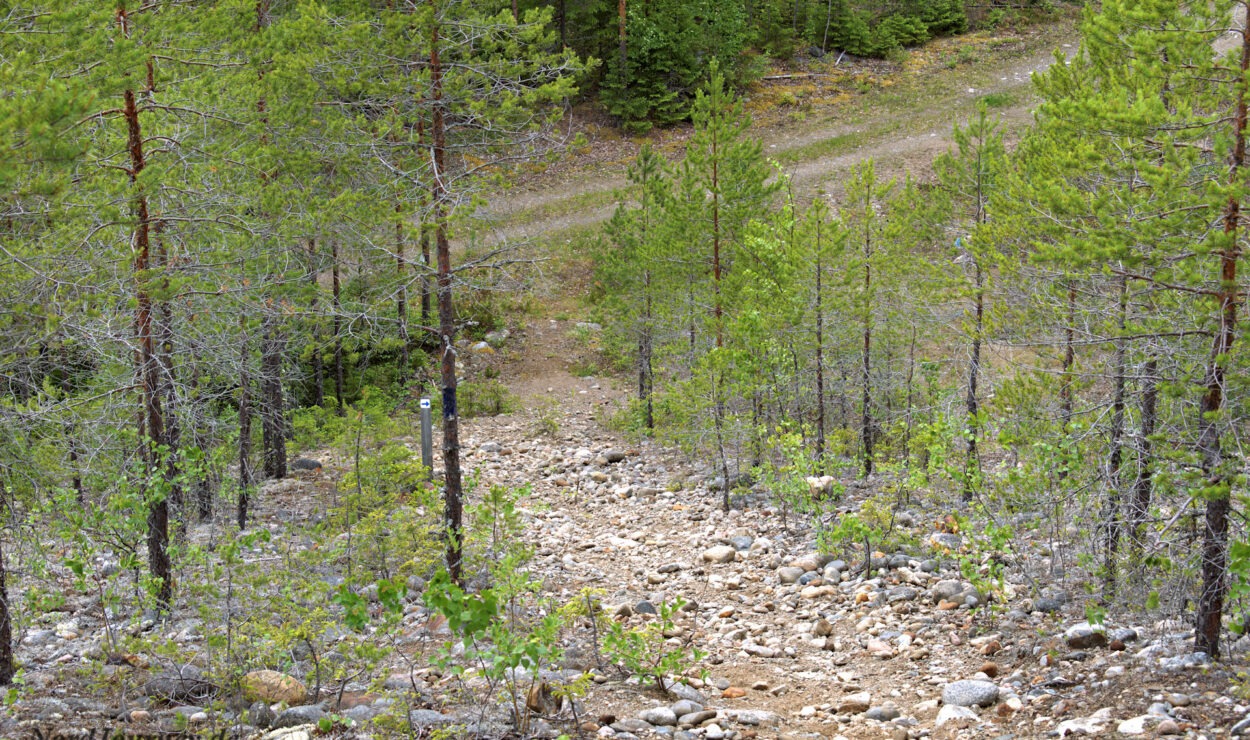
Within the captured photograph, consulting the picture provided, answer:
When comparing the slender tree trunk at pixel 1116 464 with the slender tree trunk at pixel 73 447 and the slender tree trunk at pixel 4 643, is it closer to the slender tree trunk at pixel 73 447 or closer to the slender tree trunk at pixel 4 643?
the slender tree trunk at pixel 4 643

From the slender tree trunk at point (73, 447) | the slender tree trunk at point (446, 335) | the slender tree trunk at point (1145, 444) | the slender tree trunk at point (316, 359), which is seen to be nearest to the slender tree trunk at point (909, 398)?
the slender tree trunk at point (1145, 444)

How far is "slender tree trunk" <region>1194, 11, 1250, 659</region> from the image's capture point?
7637 mm

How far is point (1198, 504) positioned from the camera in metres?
9.77

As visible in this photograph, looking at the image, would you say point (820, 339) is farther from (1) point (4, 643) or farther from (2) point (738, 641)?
(1) point (4, 643)

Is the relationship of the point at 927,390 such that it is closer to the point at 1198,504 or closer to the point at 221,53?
the point at 1198,504

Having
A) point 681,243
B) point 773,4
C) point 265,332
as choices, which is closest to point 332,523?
Answer: point 265,332

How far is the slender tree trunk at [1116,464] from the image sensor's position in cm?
939

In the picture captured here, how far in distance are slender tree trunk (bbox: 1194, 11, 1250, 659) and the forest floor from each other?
0.38 metres

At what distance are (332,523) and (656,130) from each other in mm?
27841

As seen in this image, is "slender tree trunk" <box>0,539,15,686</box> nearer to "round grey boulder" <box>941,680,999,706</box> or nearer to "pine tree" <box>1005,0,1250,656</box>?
"round grey boulder" <box>941,680,999,706</box>

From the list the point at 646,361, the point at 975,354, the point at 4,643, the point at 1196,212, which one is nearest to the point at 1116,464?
the point at 1196,212

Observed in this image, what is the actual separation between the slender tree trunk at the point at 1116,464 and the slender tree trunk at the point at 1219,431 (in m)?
0.91

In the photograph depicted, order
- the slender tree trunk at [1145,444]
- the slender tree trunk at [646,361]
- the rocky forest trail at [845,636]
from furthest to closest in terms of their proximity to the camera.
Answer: the slender tree trunk at [646,361]
the slender tree trunk at [1145,444]
the rocky forest trail at [845,636]

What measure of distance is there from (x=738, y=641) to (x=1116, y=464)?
498 cm
